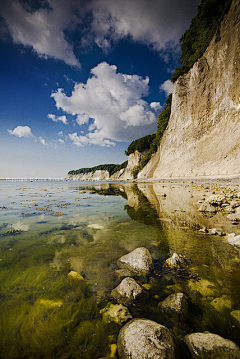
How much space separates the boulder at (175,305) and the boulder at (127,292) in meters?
0.47

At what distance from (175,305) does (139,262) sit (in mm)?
1306

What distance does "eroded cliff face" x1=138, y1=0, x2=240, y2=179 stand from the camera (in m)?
24.7

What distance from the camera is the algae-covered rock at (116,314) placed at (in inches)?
95.2

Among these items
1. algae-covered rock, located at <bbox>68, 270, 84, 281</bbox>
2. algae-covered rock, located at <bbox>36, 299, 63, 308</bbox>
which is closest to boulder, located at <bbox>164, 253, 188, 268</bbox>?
algae-covered rock, located at <bbox>68, 270, 84, 281</bbox>

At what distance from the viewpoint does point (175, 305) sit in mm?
2512

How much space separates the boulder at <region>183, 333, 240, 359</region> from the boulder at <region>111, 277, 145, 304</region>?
1043 millimetres

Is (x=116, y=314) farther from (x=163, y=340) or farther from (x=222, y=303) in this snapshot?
(x=222, y=303)

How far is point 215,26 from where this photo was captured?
1193 inches

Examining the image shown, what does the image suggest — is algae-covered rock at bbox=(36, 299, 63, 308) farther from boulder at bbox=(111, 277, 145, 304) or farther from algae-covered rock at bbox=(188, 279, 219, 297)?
algae-covered rock at bbox=(188, 279, 219, 297)

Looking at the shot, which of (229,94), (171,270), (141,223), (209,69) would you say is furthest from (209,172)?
(171,270)

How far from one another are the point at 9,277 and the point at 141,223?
17.6ft

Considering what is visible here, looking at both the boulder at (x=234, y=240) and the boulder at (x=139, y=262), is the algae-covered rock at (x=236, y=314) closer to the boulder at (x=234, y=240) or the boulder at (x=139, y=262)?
the boulder at (x=139, y=262)

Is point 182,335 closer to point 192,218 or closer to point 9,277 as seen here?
→ point 9,277

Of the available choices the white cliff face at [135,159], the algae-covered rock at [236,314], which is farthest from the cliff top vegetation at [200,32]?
the white cliff face at [135,159]
